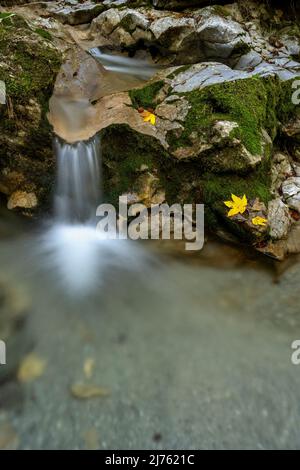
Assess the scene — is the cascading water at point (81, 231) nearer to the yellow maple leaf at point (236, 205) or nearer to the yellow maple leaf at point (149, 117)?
the yellow maple leaf at point (149, 117)

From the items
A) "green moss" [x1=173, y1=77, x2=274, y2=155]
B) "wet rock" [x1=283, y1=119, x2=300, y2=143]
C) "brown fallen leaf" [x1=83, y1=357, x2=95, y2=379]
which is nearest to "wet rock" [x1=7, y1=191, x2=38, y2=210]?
"green moss" [x1=173, y1=77, x2=274, y2=155]

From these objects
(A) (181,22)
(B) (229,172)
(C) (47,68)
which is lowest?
(B) (229,172)

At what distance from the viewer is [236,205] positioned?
3.91m

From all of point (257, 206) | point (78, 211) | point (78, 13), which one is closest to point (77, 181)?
point (78, 211)

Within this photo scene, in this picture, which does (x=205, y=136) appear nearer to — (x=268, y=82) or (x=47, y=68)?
(x=268, y=82)

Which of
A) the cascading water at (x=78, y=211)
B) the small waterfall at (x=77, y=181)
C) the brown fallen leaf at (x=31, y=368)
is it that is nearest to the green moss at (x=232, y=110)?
the small waterfall at (x=77, y=181)

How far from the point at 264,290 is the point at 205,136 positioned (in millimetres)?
1903

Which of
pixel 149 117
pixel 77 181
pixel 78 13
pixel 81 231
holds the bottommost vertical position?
pixel 81 231

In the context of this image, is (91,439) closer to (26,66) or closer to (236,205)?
(236,205)

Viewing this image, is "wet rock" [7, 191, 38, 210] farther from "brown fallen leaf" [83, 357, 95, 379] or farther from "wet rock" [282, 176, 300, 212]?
"wet rock" [282, 176, 300, 212]

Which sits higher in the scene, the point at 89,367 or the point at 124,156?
the point at 124,156

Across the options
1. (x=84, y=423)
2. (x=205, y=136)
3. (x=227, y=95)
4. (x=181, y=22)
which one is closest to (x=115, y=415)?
(x=84, y=423)

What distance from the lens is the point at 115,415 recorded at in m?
2.37

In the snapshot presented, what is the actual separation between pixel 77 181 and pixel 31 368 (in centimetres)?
Answer: 239
